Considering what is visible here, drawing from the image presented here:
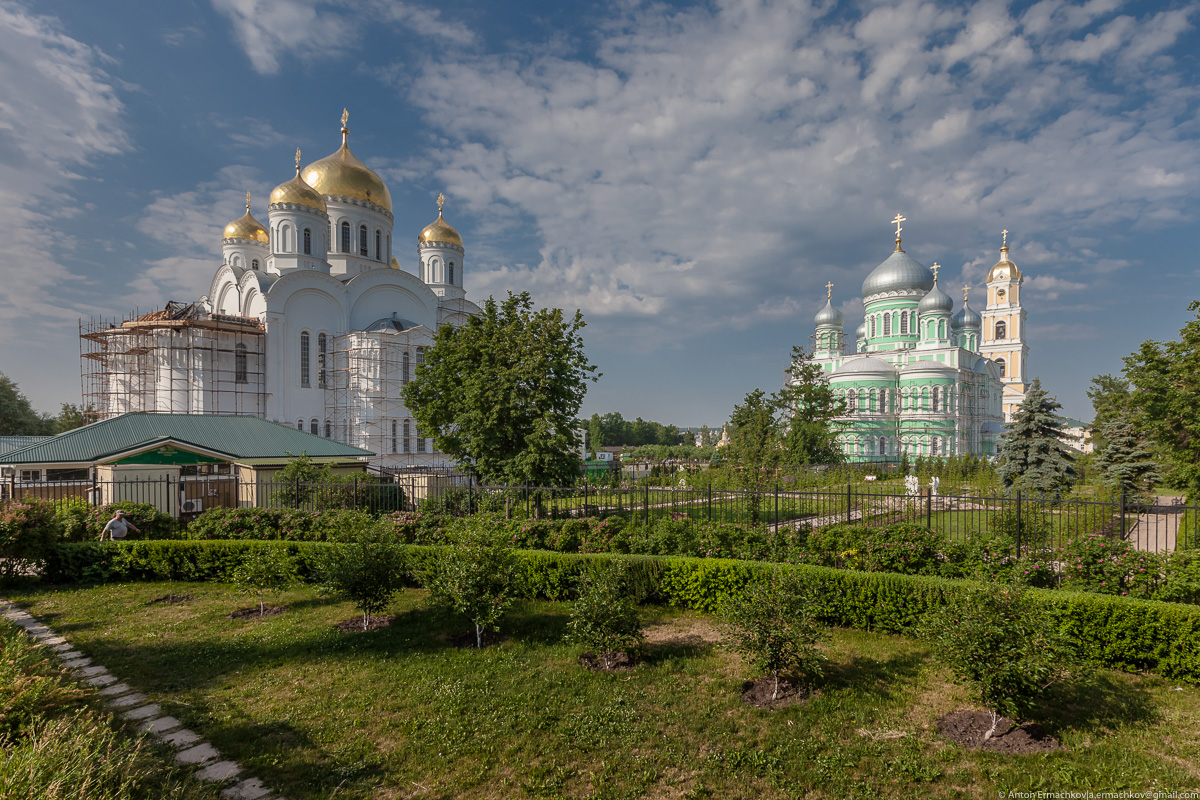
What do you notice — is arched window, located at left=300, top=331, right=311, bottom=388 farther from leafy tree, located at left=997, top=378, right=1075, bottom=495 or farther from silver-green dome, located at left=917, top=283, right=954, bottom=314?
silver-green dome, located at left=917, top=283, right=954, bottom=314

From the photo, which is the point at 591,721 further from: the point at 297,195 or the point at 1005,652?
the point at 297,195

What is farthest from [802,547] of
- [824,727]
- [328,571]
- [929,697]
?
[328,571]

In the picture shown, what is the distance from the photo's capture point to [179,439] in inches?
637

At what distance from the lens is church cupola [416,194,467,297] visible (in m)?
41.0

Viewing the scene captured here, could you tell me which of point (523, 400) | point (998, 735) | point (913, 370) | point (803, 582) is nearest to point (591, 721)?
point (803, 582)

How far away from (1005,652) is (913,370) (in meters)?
42.7

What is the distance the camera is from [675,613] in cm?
815

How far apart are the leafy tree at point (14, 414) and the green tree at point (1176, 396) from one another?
5463 cm

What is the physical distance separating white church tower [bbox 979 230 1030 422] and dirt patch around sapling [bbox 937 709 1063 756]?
59737 mm

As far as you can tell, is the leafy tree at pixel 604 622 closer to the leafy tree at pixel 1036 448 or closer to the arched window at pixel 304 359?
the leafy tree at pixel 1036 448

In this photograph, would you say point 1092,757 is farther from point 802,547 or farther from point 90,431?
point 90,431

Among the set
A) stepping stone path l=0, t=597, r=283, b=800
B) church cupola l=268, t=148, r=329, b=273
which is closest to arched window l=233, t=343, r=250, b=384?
church cupola l=268, t=148, r=329, b=273

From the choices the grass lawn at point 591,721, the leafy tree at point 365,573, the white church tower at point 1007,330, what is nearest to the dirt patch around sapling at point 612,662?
the grass lawn at point 591,721

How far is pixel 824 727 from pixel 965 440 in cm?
4568
